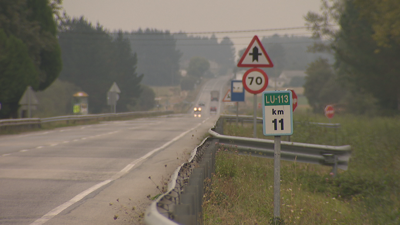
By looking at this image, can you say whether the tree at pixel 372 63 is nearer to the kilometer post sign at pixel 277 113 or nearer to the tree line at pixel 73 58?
the tree line at pixel 73 58

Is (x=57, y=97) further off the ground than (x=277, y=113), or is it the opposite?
(x=57, y=97)

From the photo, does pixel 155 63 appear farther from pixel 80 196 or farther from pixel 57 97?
pixel 80 196

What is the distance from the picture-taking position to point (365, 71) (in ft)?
108

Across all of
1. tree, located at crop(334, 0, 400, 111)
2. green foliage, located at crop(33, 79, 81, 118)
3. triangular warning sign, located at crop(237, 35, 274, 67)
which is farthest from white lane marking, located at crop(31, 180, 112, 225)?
green foliage, located at crop(33, 79, 81, 118)

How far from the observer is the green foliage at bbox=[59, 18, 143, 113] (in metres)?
71.4

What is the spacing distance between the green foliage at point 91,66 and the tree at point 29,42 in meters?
37.3

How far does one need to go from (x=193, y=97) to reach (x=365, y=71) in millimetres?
102141

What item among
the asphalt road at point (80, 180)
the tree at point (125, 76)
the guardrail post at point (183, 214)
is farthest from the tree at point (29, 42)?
the tree at point (125, 76)

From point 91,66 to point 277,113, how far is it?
234ft

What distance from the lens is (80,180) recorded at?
29.8ft

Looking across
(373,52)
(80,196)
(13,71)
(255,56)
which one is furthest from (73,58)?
(80,196)

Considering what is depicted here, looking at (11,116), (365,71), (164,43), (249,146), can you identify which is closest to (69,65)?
(11,116)

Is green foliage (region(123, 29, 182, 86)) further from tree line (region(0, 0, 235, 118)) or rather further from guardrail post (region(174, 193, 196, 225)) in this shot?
guardrail post (region(174, 193, 196, 225))

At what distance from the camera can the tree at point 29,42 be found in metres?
25.4
